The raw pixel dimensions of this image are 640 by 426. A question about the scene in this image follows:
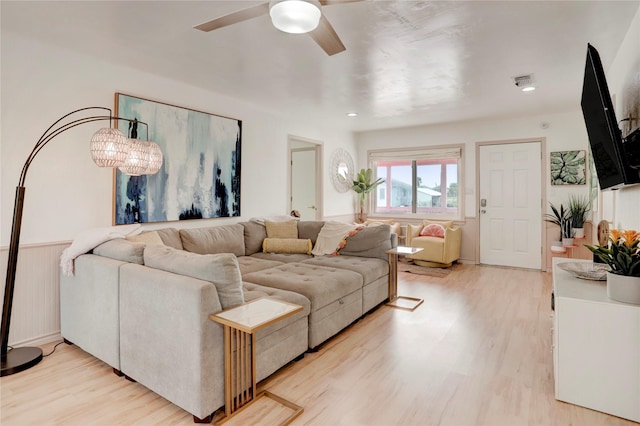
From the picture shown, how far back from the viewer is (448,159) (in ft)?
20.6

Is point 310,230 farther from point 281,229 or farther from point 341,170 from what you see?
point 341,170

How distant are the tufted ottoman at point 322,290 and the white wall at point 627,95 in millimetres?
2112

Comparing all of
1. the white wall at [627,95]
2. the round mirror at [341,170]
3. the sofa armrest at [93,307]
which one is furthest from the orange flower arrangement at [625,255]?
the round mirror at [341,170]

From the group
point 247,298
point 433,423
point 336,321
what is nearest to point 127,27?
point 247,298

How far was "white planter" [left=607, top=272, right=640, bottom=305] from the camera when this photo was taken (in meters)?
1.81

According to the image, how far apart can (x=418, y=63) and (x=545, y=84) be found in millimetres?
1671

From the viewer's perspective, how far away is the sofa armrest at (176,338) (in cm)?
180

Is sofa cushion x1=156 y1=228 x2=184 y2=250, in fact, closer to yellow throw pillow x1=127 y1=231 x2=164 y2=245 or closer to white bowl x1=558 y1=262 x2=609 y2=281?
yellow throw pillow x1=127 y1=231 x2=164 y2=245

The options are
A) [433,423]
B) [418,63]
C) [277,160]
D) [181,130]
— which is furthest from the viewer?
[277,160]

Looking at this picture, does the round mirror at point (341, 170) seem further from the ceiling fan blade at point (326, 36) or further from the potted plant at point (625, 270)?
the potted plant at point (625, 270)

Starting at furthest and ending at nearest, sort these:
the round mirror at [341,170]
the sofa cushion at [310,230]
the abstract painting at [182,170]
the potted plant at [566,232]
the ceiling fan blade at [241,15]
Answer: the round mirror at [341,170], the potted plant at [566,232], the sofa cushion at [310,230], the abstract painting at [182,170], the ceiling fan blade at [241,15]

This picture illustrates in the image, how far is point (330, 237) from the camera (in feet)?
13.7

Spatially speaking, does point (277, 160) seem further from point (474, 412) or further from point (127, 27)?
point (474, 412)

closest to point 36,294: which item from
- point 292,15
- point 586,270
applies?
point 292,15
